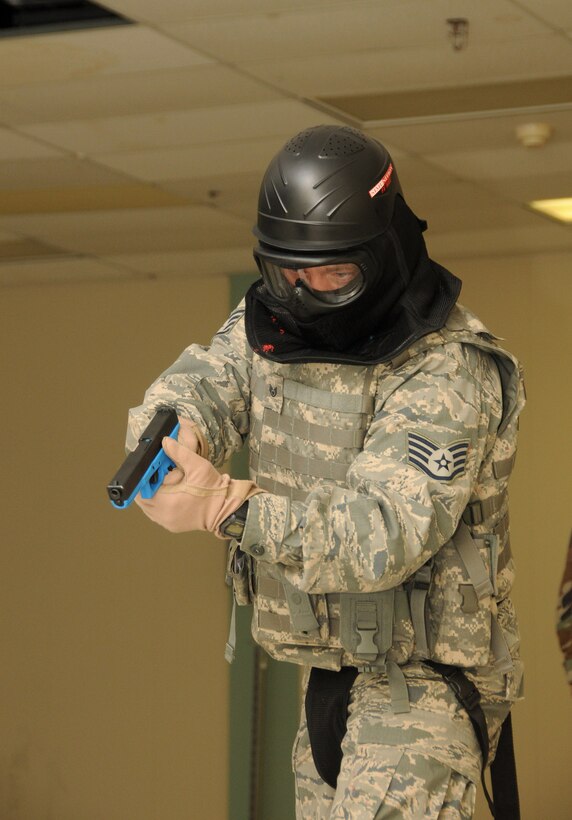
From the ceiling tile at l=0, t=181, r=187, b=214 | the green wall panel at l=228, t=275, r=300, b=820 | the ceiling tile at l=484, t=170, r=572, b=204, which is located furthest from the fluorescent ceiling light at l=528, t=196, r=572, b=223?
the green wall panel at l=228, t=275, r=300, b=820

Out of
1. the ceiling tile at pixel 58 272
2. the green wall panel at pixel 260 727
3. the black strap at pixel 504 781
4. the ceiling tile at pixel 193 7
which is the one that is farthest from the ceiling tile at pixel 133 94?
the green wall panel at pixel 260 727

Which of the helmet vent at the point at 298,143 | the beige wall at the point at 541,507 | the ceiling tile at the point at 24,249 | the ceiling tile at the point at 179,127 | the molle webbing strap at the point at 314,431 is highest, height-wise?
the helmet vent at the point at 298,143

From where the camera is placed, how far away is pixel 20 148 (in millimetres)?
3834

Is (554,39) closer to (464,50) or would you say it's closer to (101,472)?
(464,50)

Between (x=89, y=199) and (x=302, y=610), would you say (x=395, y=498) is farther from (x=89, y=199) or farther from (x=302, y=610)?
(x=89, y=199)

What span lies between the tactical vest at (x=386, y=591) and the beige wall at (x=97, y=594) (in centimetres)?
368

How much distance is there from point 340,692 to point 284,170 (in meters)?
0.88

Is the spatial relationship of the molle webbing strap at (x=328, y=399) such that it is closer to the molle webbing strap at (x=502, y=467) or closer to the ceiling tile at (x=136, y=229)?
the molle webbing strap at (x=502, y=467)

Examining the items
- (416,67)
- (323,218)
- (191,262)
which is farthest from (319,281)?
(191,262)

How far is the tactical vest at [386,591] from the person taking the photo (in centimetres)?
216

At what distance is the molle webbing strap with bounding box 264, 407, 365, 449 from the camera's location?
217cm

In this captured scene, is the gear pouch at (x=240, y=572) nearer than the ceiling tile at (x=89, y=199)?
Yes

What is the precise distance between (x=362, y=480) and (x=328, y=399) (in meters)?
0.25

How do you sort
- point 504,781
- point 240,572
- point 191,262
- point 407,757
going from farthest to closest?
point 191,262 < point 504,781 < point 240,572 < point 407,757
